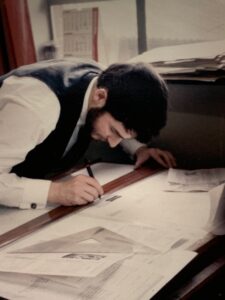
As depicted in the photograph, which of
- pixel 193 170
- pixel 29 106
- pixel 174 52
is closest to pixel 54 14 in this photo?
pixel 174 52

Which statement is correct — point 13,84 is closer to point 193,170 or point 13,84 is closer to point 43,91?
point 43,91

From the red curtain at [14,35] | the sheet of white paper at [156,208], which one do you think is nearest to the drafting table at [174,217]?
the sheet of white paper at [156,208]

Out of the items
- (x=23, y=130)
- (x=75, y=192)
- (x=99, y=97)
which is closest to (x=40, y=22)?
(x=99, y=97)

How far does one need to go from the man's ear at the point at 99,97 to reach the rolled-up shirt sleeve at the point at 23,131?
0.41 ft

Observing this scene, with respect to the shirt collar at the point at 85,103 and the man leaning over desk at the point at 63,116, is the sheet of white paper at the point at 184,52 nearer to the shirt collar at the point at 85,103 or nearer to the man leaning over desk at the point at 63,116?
the man leaning over desk at the point at 63,116

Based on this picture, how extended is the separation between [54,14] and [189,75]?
55 cm

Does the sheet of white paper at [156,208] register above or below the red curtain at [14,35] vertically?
below

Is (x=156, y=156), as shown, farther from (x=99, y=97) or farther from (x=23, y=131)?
(x=23, y=131)

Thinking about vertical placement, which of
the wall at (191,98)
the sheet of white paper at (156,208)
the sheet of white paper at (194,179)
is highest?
the wall at (191,98)

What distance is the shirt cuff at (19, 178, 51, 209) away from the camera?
3.81 feet

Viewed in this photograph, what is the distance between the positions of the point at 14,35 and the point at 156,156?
604 mm

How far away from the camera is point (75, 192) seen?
1153 millimetres

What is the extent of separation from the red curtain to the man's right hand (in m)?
0.57

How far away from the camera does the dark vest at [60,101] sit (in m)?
1.19
